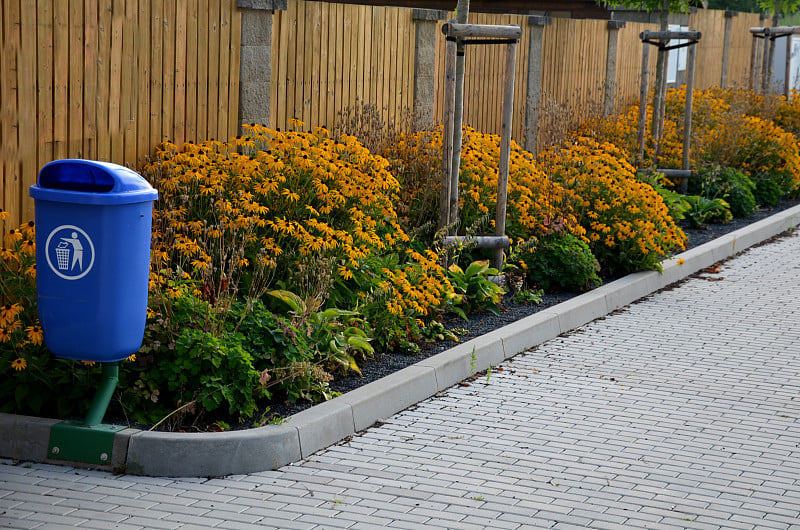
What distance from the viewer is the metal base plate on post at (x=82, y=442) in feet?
16.6

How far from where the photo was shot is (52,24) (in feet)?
20.9

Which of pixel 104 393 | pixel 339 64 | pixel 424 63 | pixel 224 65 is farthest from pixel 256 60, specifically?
pixel 104 393

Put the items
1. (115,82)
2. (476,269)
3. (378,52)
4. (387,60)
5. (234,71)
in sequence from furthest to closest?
(387,60) → (378,52) → (476,269) → (234,71) → (115,82)

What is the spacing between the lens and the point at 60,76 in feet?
21.2

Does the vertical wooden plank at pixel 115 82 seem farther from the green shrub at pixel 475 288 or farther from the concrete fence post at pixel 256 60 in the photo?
the green shrub at pixel 475 288

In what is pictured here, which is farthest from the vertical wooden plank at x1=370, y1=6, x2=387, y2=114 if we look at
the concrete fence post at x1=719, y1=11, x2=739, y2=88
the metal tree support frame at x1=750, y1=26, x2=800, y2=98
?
the concrete fence post at x1=719, y1=11, x2=739, y2=88

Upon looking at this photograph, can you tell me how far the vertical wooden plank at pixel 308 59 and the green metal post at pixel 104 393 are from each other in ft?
13.6

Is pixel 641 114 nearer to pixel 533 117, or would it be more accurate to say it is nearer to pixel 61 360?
pixel 533 117

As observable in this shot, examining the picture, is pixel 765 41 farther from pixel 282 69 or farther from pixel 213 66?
pixel 213 66

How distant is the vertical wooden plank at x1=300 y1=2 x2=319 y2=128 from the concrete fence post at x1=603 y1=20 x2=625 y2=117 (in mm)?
7233

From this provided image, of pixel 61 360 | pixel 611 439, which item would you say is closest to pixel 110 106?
pixel 61 360

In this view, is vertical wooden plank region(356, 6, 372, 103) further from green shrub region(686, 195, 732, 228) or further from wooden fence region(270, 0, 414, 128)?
green shrub region(686, 195, 732, 228)

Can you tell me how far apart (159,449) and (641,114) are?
9.50 m

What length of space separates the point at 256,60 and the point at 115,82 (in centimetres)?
157
